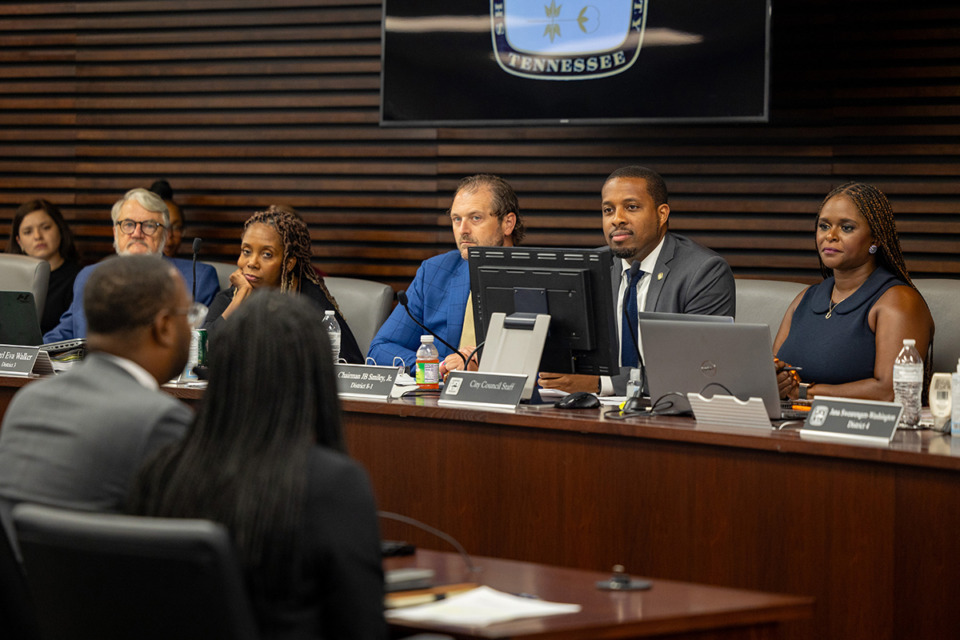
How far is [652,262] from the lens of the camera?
4211 mm

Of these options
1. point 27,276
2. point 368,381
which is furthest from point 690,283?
point 27,276

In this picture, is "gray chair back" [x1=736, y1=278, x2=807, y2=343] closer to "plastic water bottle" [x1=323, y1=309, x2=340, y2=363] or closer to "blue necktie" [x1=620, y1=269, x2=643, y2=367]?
"blue necktie" [x1=620, y1=269, x2=643, y2=367]

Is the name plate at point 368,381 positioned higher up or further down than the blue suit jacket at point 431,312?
further down

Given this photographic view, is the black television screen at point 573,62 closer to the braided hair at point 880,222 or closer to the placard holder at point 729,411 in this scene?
the braided hair at point 880,222

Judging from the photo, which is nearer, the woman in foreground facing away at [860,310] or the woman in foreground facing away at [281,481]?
the woman in foreground facing away at [281,481]

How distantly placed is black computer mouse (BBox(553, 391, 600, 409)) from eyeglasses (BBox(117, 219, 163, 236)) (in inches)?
113

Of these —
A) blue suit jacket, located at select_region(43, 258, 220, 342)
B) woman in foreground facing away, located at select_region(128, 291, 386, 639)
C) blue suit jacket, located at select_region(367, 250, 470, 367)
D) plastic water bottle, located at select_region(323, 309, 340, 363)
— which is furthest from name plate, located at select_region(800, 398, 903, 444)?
blue suit jacket, located at select_region(43, 258, 220, 342)

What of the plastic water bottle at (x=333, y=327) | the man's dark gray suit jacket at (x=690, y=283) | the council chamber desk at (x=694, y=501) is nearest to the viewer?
the council chamber desk at (x=694, y=501)

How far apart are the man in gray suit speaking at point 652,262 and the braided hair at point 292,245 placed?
144 cm

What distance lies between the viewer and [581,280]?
133 inches

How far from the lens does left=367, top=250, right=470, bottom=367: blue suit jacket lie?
14.9 feet

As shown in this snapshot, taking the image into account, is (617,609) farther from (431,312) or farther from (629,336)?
(431,312)

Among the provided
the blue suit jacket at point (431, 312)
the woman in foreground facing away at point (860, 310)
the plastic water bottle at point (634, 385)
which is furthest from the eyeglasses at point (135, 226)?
the woman in foreground facing away at point (860, 310)

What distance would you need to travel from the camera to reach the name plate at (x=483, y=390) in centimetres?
333
